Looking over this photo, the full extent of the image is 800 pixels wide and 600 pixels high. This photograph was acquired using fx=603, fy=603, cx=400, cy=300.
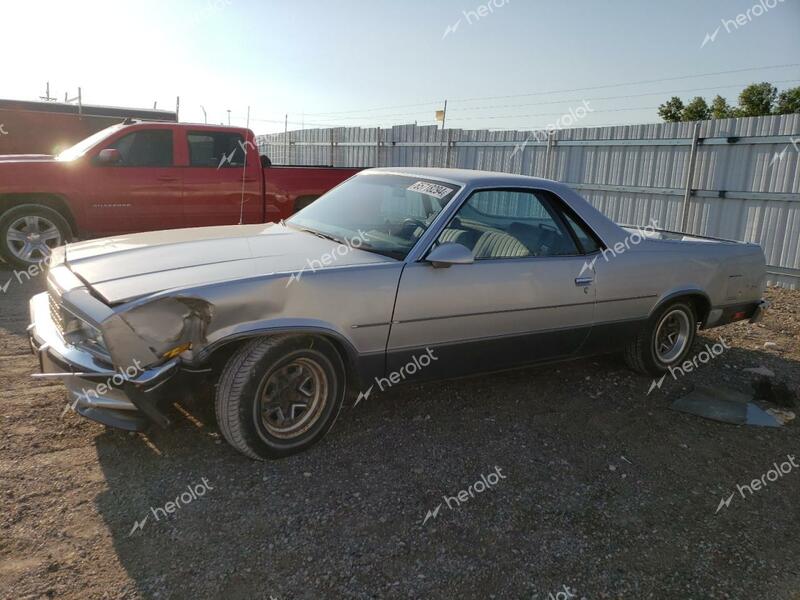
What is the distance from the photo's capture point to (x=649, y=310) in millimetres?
4625

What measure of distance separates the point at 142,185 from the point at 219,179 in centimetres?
99

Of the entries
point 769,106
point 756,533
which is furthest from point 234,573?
point 769,106

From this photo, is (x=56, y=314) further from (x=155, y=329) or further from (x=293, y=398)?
(x=293, y=398)

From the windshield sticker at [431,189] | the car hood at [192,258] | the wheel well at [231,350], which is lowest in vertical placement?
the wheel well at [231,350]

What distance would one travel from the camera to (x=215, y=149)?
27.4 ft

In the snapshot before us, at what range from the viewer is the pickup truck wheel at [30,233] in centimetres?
725

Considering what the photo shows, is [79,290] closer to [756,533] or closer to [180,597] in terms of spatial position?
[180,597]

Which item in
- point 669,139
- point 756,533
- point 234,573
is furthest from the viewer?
point 669,139

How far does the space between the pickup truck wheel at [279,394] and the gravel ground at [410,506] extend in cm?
15

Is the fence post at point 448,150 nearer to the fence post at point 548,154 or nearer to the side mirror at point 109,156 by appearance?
the fence post at point 548,154

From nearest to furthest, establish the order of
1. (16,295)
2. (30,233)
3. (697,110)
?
1. (16,295)
2. (30,233)
3. (697,110)

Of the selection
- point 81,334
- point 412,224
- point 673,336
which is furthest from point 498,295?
point 81,334

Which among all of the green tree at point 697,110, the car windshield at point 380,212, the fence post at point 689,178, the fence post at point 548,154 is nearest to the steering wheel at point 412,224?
Result: the car windshield at point 380,212

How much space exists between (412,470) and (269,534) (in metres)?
0.91
